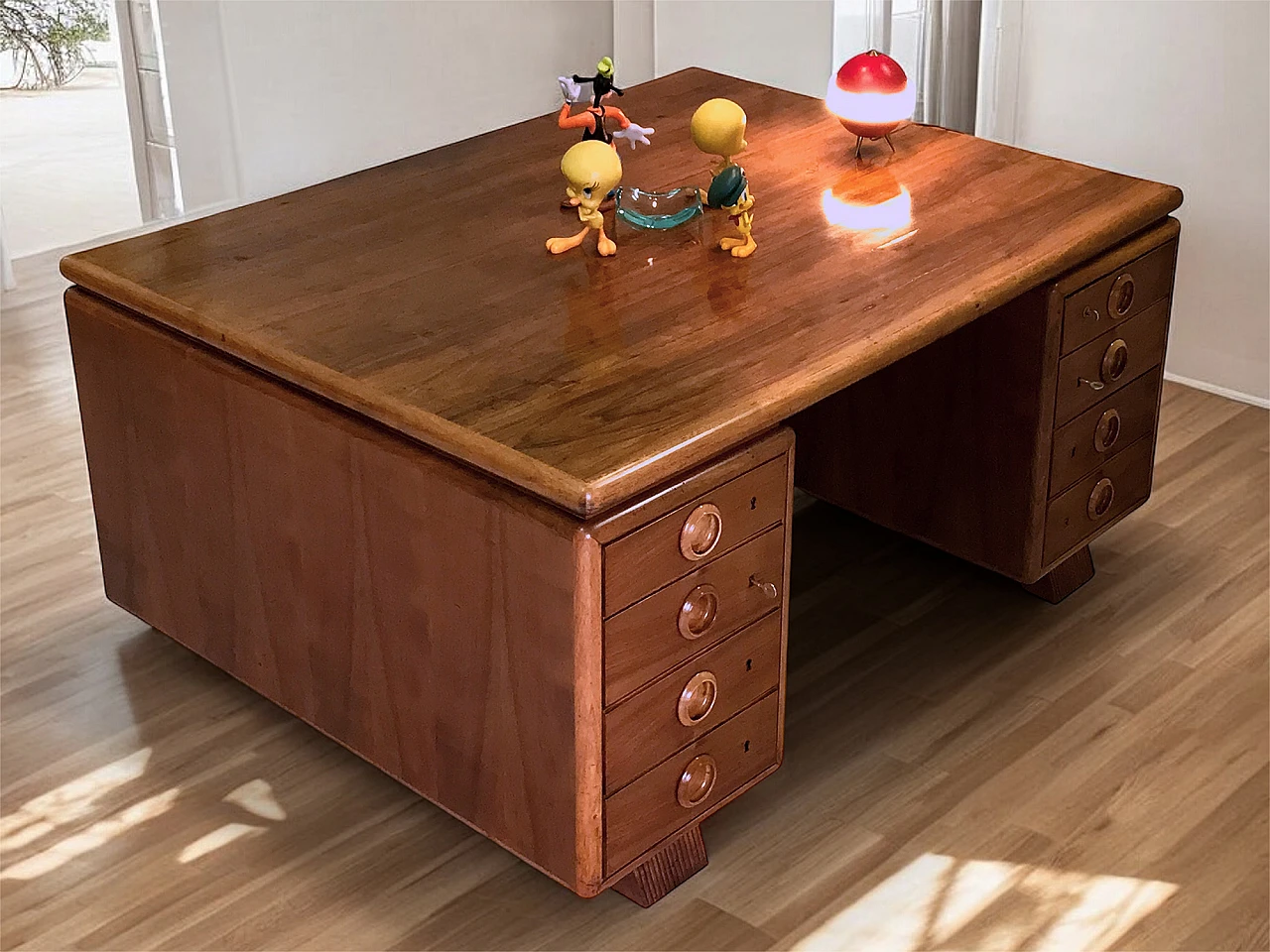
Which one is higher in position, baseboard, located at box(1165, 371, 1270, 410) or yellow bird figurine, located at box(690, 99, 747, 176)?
yellow bird figurine, located at box(690, 99, 747, 176)

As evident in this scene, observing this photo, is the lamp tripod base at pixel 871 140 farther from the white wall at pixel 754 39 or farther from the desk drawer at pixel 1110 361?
the white wall at pixel 754 39

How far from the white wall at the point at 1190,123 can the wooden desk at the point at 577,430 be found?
2.30 ft

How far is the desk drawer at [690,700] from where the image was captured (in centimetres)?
168

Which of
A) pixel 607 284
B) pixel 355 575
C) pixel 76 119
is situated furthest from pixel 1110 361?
pixel 76 119

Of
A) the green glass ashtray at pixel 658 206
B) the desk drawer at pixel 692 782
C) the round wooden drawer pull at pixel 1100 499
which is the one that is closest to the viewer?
the desk drawer at pixel 692 782

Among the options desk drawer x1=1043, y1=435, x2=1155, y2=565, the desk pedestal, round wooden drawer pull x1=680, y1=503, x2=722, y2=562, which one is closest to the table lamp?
desk drawer x1=1043, y1=435, x2=1155, y2=565

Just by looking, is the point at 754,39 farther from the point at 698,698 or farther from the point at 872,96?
the point at 698,698

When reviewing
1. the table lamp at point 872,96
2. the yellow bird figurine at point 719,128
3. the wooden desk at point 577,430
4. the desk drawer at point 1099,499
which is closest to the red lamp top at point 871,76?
the table lamp at point 872,96

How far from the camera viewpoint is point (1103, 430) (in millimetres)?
2279

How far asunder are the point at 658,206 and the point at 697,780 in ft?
2.50

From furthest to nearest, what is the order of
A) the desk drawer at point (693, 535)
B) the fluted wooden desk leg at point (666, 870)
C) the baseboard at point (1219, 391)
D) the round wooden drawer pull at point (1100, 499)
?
the baseboard at point (1219, 391) < the round wooden drawer pull at point (1100, 499) < the fluted wooden desk leg at point (666, 870) < the desk drawer at point (693, 535)

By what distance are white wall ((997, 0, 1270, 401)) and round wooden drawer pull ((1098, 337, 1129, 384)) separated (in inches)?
32.0

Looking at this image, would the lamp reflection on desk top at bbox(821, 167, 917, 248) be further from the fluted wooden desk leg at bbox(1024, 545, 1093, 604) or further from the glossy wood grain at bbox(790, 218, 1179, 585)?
the fluted wooden desk leg at bbox(1024, 545, 1093, 604)

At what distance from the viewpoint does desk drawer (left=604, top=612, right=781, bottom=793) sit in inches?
66.0
